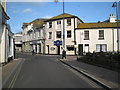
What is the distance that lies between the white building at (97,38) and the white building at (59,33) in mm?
1643

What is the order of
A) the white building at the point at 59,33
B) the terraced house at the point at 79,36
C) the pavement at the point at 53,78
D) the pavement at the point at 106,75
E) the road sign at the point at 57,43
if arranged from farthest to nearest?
the road sign at the point at 57,43 < the white building at the point at 59,33 < the terraced house at the point at 79,36 < the pavement at the point at 53,78 < the pavement at the point at 106,75

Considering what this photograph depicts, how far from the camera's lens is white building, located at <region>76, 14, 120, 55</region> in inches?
1223

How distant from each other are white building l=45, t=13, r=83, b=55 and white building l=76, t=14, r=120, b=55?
1.64 m

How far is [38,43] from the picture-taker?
4038 cm

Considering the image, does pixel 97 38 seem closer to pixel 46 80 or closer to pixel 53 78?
pixel 53 78

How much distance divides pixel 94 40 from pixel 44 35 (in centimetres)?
1320

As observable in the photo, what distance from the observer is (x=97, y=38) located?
31.5 m

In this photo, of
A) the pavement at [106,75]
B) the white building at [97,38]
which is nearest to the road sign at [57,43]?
the white building at [97,38]

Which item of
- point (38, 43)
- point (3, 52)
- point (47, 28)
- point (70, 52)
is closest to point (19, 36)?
point (38, 43)

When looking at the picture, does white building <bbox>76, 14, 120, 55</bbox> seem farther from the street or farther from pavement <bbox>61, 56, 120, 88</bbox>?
the street

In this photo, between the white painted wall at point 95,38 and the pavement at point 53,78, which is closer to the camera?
the pavement at point 53,78

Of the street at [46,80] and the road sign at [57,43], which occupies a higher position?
the road sign at [57,43]

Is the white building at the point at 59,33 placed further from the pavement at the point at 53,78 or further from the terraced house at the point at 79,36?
the pavement at the point at 53,78

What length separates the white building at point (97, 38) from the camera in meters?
31.1
